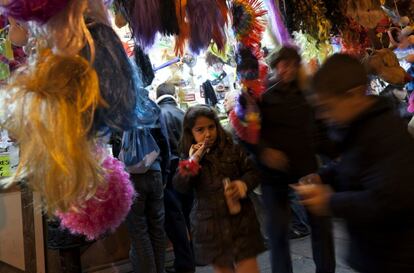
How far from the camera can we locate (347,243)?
4.70 feet

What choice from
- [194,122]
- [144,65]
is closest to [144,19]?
[144,65]

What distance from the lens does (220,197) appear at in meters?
2.01

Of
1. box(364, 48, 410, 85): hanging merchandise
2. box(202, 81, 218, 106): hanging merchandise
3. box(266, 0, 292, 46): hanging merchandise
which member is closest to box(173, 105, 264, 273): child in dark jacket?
box(266, 0, 292, 46): hanging merchandise

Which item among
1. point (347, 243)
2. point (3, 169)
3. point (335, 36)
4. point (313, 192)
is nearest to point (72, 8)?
point (313, 192)

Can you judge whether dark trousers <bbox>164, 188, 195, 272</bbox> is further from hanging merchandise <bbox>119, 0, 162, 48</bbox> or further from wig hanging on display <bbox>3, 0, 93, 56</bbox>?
wig hanging on display <bbox>3, 0, 93, 56</bbox>

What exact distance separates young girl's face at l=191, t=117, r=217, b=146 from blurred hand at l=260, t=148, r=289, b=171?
294mm

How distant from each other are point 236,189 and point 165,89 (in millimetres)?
1414

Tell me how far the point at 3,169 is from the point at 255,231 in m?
1.92

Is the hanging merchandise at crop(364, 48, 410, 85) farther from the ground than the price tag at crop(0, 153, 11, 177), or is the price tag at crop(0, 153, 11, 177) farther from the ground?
the hanging merchandise at crop(364, 48, 410, 85)

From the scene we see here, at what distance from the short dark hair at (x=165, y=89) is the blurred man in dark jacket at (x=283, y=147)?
1.29 m

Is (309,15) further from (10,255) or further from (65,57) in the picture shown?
(10,255)

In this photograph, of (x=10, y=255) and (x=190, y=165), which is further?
(x=10, y=255)

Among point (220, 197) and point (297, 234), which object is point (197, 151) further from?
point (297, 234)

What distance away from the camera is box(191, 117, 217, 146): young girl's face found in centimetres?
209
